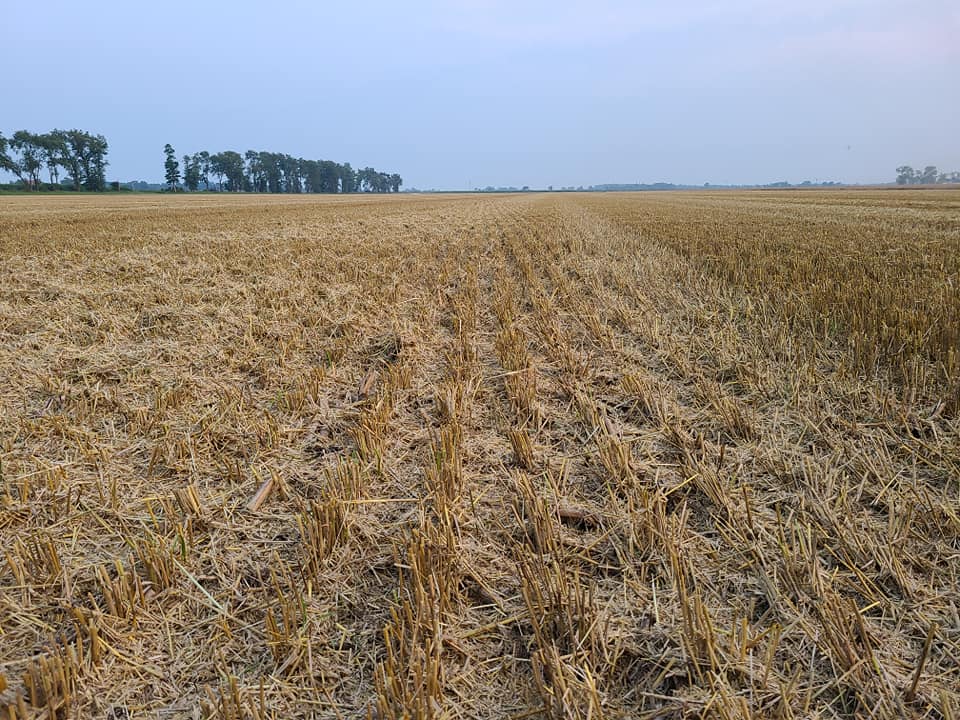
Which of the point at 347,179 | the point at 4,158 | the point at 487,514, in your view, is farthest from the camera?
the point at 347,179

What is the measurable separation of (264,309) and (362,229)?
8.67m

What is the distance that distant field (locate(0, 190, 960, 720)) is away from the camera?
1328 millimetres

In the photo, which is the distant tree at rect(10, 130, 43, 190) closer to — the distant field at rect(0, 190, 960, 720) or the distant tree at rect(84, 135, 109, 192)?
the distant tree at rect(84, 135, 109, 192)

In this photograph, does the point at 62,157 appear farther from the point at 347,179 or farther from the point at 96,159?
the point at 347,179

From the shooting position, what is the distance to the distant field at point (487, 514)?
1.33 m

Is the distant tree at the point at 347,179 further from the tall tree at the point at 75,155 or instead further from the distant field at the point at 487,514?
the distant field at the point at 487,514

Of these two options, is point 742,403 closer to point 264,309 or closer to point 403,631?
point 403,631

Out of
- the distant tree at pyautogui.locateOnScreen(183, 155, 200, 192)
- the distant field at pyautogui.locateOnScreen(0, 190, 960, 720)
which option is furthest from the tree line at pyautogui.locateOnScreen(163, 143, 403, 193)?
the distant field at pyautogui.locateOnScreen(0, 190, 960, 720)

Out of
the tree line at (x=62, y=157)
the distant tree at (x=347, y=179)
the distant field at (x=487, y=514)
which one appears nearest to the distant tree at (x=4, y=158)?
the tree line at (x=62, y=157)

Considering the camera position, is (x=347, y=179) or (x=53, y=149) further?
(x=347, y=179)

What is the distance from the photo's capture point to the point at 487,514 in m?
2.05

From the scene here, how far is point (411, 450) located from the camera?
259 cm

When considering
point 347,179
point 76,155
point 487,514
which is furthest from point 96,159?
point 487,514


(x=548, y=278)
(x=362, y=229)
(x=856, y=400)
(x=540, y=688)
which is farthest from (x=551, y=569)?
(x=362, y=229)
